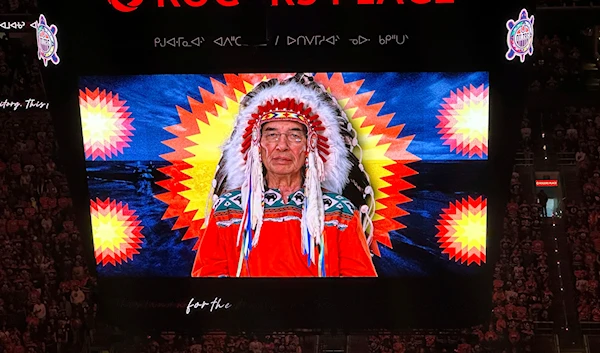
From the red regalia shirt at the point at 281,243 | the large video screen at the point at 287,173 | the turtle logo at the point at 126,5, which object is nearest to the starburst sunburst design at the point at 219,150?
the large video screen at the point at 287,173

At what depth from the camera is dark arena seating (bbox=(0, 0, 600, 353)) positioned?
1239cm

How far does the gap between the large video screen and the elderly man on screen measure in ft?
0.04

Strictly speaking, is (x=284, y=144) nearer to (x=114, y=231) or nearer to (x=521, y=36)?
(x=114, y=231)

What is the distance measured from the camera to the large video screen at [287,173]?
9.05 m

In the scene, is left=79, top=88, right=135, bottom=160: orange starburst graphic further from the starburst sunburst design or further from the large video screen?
the starburst sunburst design

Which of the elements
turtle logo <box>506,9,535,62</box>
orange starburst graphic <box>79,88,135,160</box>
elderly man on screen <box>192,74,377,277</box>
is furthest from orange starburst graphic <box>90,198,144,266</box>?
turtle logo <box>506,9,535,62</box>

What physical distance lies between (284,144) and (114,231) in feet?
5.42

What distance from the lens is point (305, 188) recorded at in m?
9.37

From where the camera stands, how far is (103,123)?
9.16 metres

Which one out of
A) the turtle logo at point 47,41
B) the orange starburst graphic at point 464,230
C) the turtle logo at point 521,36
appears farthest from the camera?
the orange starburst graphic at point 464,230

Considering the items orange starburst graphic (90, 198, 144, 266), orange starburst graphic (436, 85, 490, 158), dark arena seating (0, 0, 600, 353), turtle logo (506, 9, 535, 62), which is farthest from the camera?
dark arena seating (0, 0, 600, 353)

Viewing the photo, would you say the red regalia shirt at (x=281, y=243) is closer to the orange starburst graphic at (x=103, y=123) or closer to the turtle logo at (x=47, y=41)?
the orange starburst graphic at (x=103, y=123)

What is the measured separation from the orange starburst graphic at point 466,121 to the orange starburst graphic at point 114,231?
2728 millimetres

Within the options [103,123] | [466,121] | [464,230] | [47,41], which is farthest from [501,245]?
[47,41]
